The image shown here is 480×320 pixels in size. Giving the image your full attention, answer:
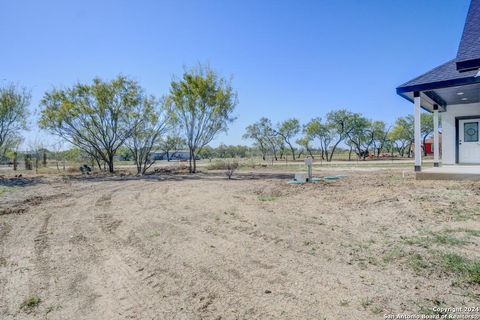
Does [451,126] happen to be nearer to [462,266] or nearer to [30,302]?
[462,266]

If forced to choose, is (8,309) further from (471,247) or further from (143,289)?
(471,247)

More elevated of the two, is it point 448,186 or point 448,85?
point 448,85

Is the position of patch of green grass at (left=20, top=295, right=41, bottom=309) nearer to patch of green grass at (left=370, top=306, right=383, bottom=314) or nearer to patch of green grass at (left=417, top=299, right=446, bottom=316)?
patch of green grass at (left=370, top=306, right=383, bottom=314)

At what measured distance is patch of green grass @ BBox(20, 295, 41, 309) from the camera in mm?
2631

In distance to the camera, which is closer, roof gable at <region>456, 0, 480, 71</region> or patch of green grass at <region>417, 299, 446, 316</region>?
patch of green grass at <region>417, 299, 446, 316</region>

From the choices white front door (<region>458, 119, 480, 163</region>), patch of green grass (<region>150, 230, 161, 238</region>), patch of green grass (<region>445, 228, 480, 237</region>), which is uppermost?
white front door (<region>458, 119, 480, 163</region>)

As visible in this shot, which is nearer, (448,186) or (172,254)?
(172,254)

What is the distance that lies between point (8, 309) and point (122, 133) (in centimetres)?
1986

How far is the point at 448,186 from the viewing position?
7.21 metres

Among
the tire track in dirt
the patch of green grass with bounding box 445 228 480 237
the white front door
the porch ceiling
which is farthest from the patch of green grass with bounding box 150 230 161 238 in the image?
the white front door

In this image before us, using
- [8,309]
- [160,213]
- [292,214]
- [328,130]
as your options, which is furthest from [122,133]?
[328,130]

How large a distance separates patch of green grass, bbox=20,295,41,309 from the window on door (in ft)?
47.2

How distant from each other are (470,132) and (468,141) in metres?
0.36

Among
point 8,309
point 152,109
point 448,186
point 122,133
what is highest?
point 152,109
